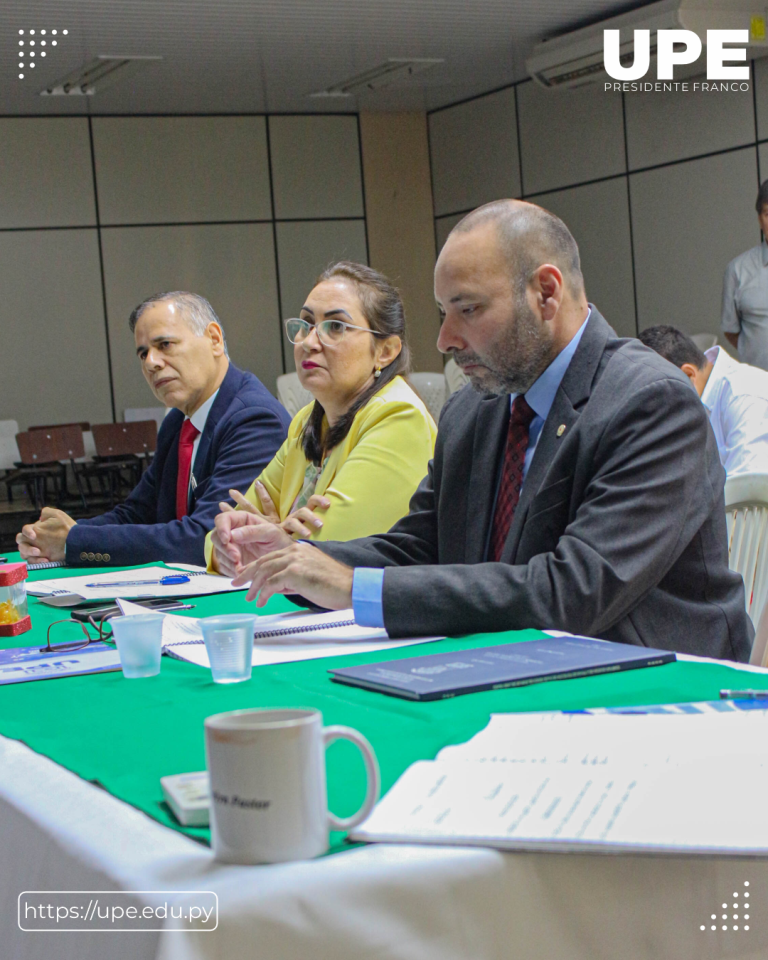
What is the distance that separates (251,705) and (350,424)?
1505mm

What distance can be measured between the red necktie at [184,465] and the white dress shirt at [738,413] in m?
1.49

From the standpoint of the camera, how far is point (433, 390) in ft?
26.7

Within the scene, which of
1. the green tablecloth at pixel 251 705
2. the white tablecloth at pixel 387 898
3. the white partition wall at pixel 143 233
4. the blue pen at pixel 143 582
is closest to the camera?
the white tablecloth at pixel 387 898

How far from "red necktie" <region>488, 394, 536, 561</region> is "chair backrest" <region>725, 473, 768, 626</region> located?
0.50 metres

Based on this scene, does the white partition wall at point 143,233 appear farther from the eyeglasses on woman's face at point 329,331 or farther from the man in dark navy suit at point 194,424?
the eyeglasses on woman's face at point 329,331

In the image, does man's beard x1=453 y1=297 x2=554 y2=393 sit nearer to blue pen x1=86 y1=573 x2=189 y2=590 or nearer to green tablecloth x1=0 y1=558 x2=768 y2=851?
green tablecloth x1=0 y1=558 x2=768 y2=851

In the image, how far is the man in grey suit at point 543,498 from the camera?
1623mm

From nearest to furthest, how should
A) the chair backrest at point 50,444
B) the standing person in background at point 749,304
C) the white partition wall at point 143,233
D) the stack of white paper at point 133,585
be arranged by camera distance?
the stack of white paper at point 133,585 < the standing person in background at point 749,304 < the chair backrest at point 50,444 < the white partition wall at point 143,233

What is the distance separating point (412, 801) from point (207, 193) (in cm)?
1039

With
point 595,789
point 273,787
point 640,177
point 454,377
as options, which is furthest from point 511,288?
point 640,177

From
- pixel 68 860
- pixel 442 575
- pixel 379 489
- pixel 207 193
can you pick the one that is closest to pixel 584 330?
pixel 442 575

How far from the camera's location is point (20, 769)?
1102 mm

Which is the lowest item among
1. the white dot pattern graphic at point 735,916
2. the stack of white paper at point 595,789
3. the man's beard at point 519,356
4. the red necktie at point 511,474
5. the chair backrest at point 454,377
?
the white dot pattern graphic at point 735,916

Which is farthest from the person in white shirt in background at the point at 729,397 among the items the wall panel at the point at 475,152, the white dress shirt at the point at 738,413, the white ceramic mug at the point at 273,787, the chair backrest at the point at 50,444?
the wall panel at the point at 475,152
